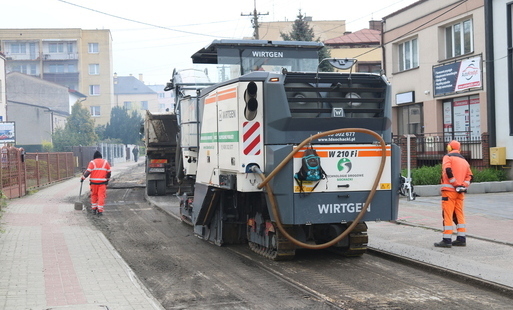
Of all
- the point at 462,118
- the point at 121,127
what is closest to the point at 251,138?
A: the point at 462,118

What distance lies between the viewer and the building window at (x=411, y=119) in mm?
26281

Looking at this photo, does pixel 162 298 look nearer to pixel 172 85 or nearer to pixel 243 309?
pixel 243 309

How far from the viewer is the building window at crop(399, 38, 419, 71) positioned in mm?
26672

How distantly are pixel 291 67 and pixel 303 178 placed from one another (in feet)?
12.8

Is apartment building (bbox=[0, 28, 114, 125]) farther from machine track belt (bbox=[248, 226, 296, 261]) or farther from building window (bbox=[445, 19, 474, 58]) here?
machine track belt (bbox=[248, 226, 296, 261])

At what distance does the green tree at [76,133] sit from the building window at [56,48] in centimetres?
2595

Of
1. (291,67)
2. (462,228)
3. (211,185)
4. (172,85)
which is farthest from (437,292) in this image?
(172,85)

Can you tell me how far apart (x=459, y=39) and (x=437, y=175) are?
6.93m

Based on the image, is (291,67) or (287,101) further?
(291,67)

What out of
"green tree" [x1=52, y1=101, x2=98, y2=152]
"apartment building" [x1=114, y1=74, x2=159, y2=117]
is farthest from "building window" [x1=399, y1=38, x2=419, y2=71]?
"apartment building" [x1=114, y1=74, x2=159, y2=117]

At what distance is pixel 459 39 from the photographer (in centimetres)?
2358

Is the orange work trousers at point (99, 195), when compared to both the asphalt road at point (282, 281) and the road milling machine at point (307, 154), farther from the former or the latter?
the road milling machine at point (307, 154)

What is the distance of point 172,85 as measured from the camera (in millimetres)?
16984

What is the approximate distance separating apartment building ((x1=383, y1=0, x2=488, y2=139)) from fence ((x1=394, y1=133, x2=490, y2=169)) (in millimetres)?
356
